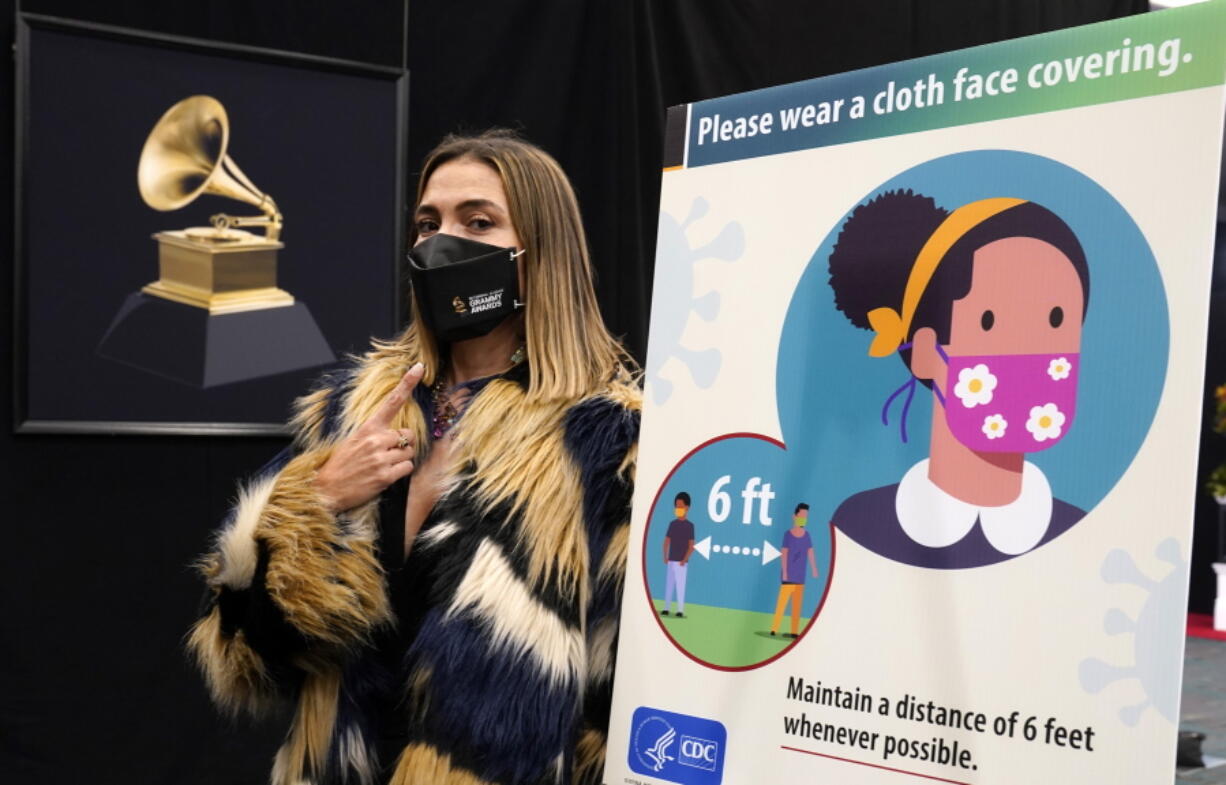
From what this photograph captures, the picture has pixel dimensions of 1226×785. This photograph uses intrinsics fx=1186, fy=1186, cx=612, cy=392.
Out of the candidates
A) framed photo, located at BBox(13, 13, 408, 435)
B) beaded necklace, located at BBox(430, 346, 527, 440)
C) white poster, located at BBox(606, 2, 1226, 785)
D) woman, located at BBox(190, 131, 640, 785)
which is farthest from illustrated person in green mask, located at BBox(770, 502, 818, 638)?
framed photo, located at BBox(13, 13, 408, 435)

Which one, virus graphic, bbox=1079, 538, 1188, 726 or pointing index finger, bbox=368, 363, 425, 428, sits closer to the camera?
virus graphic, bbox=1079, 538, 1188, 726

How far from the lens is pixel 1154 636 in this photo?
3.08ft

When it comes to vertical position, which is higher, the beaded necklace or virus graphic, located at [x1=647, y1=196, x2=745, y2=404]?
virus graphic, located at [x1=647, y1=196, x2=745, y2=404]

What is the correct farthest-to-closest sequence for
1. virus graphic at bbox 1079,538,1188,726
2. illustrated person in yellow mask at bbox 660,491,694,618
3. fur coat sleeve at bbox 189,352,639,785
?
fur coat sleeve at bbox 189,352,639,785 → illustrated person in yellow mask at bbox 660,491,694,618 → virus graphic at bbox 1079,538,1188,726

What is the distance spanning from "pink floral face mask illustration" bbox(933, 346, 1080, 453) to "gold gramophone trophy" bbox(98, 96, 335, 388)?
2414mm

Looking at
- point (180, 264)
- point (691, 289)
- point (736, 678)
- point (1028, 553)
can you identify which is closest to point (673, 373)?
point (691, 289)

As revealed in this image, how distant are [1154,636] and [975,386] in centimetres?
26

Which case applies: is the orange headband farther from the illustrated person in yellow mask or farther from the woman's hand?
the woman's hand

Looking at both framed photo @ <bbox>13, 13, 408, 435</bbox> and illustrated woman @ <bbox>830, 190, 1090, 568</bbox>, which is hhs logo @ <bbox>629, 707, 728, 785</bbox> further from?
framed photo @ <bbox>13, 13, 408, 435</bbox>

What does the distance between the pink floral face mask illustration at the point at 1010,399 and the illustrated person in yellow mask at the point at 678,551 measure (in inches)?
13.0

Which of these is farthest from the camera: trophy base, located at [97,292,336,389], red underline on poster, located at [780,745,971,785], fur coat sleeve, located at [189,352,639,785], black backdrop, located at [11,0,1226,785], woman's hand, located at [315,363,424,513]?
trophy base, located at [97,292,336,389]

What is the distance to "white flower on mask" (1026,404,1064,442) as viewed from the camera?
1018 mm

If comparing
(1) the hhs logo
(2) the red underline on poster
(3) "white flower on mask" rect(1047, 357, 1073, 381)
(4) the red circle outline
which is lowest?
(1) the hhs logo

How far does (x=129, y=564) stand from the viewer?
9.79 ft
